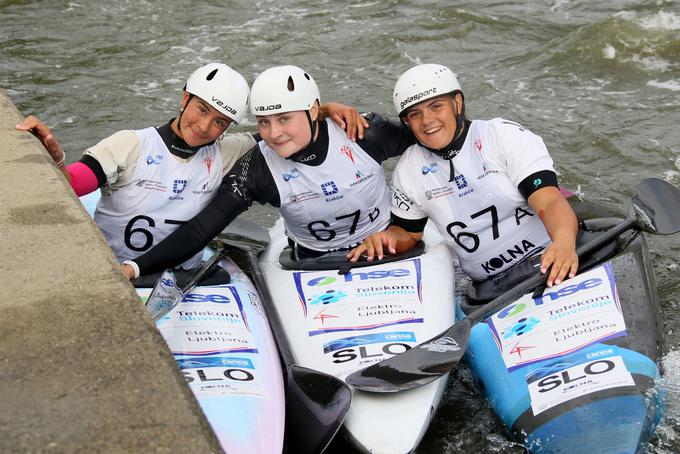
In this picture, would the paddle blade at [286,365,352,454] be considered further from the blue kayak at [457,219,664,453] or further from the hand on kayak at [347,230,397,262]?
the hand on kayak at [347,230,397,262]

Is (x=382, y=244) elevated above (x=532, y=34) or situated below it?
above

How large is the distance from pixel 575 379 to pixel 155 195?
2.31 meters

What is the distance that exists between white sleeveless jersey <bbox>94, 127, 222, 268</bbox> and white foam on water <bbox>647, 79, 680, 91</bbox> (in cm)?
627

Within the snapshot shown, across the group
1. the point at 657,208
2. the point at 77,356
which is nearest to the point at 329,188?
the point at 657,208

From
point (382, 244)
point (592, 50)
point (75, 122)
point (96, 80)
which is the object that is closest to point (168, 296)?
point (382, 244)

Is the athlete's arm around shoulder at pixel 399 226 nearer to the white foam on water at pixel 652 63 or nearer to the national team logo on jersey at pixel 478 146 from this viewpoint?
the national team logo on jersey at pixel 478 146

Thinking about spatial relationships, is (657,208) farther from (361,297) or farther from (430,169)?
(361,297)

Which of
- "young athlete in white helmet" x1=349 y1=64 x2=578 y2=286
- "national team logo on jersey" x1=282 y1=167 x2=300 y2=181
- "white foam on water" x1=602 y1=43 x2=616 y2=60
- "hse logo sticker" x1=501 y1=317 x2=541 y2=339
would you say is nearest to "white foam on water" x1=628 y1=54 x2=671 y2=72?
"white foam on water" x1=602 y1=43 x2=616 y2=60

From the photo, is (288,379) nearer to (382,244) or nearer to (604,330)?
(382,244)

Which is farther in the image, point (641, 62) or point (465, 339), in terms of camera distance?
point (641, 62)

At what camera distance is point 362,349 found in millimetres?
4117

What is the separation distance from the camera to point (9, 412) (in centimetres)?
268

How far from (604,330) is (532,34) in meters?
7.68

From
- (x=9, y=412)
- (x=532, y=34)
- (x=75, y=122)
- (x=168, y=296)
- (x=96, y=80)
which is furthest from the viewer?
(x=532, y=34)
